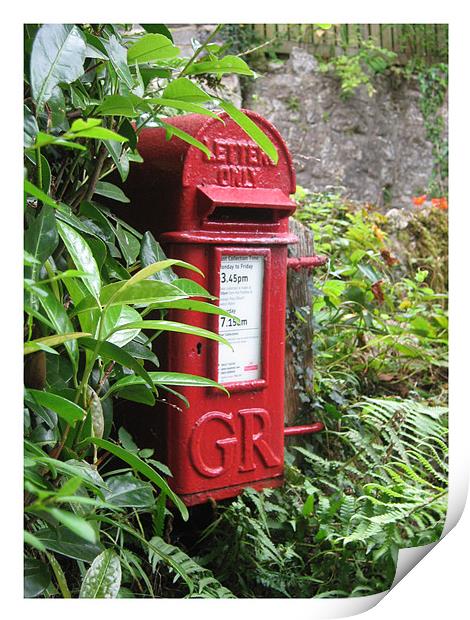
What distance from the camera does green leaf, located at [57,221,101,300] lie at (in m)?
0.95

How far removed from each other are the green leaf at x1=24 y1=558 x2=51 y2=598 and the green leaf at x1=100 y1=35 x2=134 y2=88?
651 mm

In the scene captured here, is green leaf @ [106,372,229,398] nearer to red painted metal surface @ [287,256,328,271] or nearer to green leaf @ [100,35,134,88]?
green leaf @ [100,35,134,88]

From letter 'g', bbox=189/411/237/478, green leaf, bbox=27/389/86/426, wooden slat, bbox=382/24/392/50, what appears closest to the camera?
green leaf, bbox=27/389/86/426

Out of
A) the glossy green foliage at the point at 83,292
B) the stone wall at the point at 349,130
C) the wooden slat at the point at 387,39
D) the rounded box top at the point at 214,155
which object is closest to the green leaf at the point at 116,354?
the glossy green foliage at the point at 83,292

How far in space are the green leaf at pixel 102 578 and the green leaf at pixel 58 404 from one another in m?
0.23

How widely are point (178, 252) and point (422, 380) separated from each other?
127 centimetres

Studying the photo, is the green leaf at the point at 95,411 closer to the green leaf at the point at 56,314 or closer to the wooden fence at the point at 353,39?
the green leaf at the point at 56,314

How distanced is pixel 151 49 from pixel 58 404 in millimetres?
518

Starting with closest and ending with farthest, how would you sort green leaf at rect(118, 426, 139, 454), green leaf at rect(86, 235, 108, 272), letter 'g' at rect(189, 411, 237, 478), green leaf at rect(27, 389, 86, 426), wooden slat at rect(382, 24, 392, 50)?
green leaf at rect(27, 389, 86, 426)
green leaf at rect(86, 235, 108, 272)
green leaf at rect(118, 426, 139, 454)
letter 'g' at rect(189, 411, 237, 478)
wooden slat at rect(382, 24, 392, 50)

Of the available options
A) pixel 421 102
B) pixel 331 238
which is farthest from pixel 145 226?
pixel 421 102

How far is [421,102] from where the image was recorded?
14.6ft

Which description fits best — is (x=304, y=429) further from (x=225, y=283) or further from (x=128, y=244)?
(x=128, y=244)

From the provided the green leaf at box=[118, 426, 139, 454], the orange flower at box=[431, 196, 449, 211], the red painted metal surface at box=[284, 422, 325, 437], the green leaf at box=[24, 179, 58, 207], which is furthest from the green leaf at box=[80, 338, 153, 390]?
the orange flower at box=[431, 196, 449, 211]
